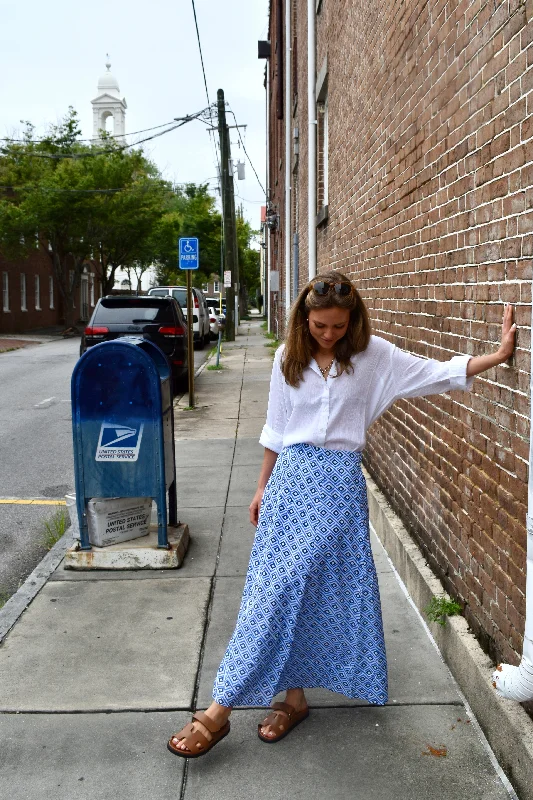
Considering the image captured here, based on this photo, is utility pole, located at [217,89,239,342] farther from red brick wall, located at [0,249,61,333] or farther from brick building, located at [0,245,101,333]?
red brick wall, located at [0,249,61,333]

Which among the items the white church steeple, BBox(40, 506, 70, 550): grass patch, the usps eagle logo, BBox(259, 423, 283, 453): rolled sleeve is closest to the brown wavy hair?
BBox(259, 423, 283, 453): rolled sleeve

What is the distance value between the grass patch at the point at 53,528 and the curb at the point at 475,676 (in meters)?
2.50

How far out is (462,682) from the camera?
358 cm

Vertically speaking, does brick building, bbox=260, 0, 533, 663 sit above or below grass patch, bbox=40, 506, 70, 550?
above

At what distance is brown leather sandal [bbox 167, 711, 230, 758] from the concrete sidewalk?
6cm

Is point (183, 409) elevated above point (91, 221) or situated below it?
below

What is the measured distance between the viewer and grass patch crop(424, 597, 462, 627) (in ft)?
12.5

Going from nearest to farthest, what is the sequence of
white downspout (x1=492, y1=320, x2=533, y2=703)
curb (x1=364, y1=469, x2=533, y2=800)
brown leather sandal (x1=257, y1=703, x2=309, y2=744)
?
white downspout (x1=492, y1=320, x2=533, y2=703) → curb (x1=364, y1=469, x2=533, y2=800) → brown leather sandal (x1=257, y1=703, x2=309, y2=744)

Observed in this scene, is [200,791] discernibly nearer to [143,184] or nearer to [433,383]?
[433,383]

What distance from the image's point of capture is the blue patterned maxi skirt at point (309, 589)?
3096mm

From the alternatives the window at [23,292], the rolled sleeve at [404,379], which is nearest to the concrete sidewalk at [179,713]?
the rolled sleeve at [404,379]

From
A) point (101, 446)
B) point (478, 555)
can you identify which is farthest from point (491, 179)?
point (101, 446)

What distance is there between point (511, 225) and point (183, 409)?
10070mm

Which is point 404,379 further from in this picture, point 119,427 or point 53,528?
point 53,528
